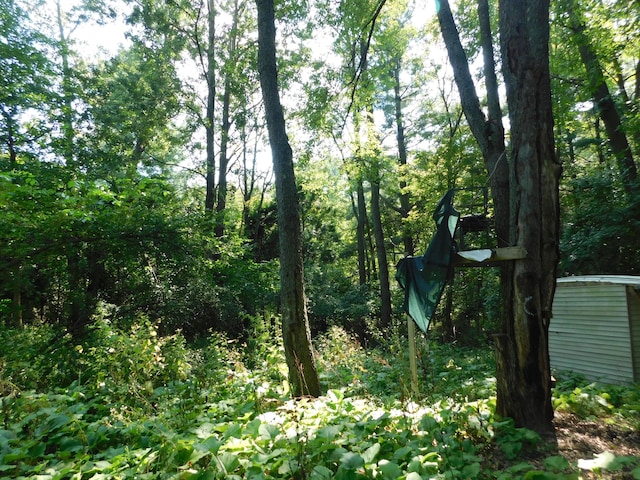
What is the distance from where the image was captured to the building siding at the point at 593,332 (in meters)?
5.61

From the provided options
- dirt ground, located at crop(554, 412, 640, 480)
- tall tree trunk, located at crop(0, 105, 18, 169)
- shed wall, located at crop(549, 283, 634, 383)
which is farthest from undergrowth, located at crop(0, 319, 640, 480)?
tall tree trunk, located at crop(0, 105, 18, 169)

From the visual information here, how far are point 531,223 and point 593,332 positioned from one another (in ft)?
14.2

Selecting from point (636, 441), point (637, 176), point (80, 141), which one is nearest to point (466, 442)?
point (636, 441)

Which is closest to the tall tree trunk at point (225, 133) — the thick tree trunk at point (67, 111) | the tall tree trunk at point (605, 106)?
the thick tree trunk at point (67, 111)

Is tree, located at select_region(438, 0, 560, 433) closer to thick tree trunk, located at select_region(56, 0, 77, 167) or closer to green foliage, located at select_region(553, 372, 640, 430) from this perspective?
green foliage, located at select_region(553, 372, 640, 430)

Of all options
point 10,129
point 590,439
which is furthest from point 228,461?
point 10,129

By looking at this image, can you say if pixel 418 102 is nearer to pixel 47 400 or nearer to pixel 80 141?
pixel 80 141

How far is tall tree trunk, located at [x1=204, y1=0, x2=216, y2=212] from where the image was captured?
468 inches

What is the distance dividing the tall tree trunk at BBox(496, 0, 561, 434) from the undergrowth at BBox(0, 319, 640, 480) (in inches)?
15.6

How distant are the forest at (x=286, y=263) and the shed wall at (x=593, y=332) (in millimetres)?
560

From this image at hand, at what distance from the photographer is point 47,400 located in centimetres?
345

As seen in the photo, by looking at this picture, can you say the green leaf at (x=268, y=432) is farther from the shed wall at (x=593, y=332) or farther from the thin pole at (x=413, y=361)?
the shed wall at (x=593, y=332)

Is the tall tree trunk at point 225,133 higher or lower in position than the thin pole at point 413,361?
higher

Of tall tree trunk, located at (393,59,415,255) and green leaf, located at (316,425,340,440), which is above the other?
tall tree trunk, located at (393,59,415,255)
